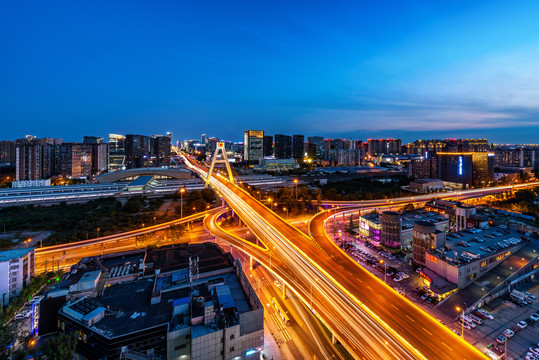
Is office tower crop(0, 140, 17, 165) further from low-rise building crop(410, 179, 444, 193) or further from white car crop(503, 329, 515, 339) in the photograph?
low-rise building crop(410, 179, 444, 193)

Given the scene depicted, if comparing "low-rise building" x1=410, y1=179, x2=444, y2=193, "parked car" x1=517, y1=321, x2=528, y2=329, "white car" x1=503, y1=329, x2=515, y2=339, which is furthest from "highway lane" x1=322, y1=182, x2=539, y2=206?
"white car" x1=503, y1=329, x2=515, y2=339

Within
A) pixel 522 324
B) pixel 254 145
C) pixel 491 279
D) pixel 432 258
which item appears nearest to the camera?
pixel 522 324

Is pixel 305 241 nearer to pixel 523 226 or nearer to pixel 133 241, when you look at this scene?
pixel 133 241

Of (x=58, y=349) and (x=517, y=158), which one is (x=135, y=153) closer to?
(x=58, y=349)

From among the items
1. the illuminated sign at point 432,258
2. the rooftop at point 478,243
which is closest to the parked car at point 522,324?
the rooftop at point 478,243

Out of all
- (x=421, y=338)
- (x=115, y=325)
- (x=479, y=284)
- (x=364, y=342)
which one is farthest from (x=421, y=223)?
(x=115, y=325)

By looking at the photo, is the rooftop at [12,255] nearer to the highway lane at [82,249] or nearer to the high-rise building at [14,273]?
the high-rise building at [14,273]

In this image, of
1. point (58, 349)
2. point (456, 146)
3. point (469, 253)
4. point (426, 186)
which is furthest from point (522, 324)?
point (456, 146)
